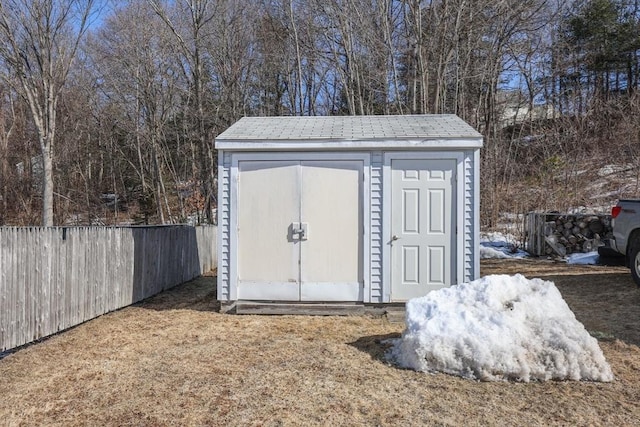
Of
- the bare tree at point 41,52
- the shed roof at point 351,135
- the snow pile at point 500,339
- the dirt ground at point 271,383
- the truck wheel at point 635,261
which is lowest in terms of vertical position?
the dirt ground at point 271,383

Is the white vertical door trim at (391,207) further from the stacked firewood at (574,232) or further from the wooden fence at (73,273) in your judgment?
the stacked firewood at (574,232)

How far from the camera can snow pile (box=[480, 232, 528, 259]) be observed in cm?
1235

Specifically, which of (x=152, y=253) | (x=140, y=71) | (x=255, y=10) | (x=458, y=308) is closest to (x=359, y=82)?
(x=255, y=10)

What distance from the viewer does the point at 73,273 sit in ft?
19.7

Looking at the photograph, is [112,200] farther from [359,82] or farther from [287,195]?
[287,195]

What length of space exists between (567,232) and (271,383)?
34.1 feet

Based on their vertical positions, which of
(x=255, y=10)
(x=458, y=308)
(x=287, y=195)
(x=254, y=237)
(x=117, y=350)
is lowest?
(x=117, y=350)

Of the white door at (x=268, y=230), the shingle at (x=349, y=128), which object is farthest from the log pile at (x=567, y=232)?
the white door at (x=268, y=230)

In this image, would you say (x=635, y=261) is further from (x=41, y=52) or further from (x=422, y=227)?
(x=41, y=52)

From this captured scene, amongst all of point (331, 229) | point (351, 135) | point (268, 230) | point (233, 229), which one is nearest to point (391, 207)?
point (331, 229)

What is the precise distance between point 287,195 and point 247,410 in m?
3.55

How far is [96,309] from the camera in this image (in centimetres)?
661

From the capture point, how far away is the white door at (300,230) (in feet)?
21.4

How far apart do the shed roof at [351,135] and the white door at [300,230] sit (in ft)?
0.89
